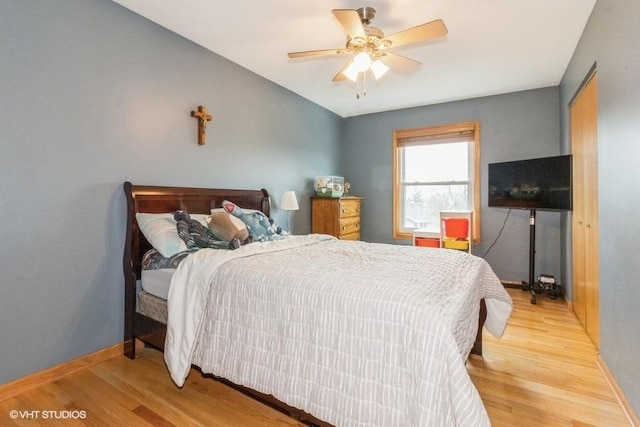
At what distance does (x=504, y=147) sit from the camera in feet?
13.9

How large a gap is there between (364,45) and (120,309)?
2624 mm

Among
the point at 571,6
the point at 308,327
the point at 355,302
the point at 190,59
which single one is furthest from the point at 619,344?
the point at 190,59

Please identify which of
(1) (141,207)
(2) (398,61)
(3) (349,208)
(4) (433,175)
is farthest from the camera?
(4) (433,175)

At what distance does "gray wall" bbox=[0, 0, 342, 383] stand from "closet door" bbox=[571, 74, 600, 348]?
3.25m

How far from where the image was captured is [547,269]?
13.2 feet

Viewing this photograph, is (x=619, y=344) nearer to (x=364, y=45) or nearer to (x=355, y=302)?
(x=355, y=302)

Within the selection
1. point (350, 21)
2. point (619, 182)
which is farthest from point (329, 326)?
point (619, 182)

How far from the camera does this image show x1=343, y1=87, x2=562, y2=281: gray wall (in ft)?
13.2

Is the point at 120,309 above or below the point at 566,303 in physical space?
above

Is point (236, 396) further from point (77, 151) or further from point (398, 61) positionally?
point (398, 61)

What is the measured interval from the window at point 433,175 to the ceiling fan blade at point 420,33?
269 cm

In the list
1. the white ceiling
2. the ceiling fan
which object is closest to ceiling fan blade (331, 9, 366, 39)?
the ceiling fan
